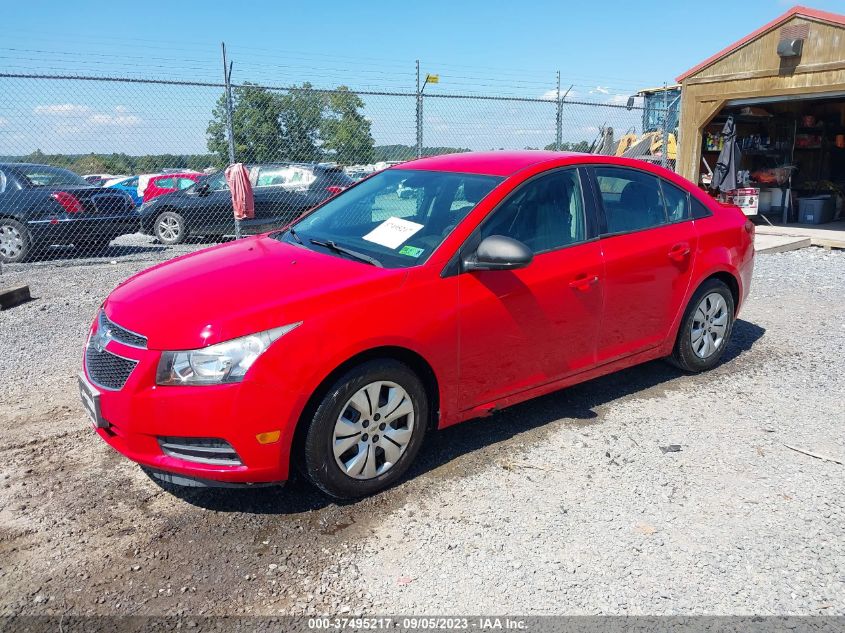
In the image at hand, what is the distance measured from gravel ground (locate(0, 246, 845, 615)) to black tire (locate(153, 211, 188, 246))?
8221mm

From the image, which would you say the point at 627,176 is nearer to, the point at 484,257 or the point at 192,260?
the point at 484,257

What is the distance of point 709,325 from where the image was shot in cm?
509

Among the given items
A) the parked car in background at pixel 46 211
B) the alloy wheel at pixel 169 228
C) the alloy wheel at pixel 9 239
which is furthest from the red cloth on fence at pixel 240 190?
the alloy wheel at pixel 9 239

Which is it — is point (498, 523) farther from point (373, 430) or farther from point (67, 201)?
point (67, 201)

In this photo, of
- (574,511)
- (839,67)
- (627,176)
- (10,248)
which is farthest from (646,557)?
(839,67)

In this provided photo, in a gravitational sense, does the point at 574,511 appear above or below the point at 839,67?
below

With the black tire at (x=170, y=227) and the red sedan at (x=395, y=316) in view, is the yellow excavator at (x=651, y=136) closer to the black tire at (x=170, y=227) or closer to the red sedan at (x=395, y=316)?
the black tire at (x=170, y=227)

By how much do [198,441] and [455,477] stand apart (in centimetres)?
134

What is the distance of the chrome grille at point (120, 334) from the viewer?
3.14 m

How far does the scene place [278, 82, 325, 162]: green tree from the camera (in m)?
11.2

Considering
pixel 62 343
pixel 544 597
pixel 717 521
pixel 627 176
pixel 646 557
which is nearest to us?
pixel 544 597

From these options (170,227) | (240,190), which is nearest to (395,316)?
(240,190)

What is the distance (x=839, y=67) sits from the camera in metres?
11.2

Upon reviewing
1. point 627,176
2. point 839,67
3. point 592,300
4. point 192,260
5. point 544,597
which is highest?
point 839,67
